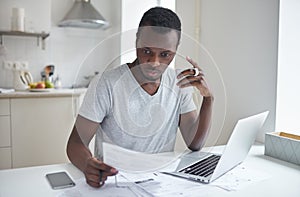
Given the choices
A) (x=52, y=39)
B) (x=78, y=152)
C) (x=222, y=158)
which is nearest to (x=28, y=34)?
(x=52, y=39)

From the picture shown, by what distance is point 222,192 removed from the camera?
80 centimetres

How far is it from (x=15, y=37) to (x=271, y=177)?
262 cm

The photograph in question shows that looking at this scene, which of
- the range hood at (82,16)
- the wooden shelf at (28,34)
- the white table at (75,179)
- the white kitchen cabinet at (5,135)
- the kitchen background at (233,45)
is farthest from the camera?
the range hood at (82,16)

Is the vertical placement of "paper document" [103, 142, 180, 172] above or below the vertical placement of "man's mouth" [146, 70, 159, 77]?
below

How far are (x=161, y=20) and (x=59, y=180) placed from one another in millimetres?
497

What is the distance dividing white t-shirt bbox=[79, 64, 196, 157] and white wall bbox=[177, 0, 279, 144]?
49 centimetres

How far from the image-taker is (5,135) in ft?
7.38

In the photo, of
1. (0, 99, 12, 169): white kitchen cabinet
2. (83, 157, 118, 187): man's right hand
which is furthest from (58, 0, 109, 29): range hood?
(83, 157, 118, 187): man's right hand

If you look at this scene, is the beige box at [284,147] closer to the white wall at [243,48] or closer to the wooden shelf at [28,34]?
the white wall at [243,48]

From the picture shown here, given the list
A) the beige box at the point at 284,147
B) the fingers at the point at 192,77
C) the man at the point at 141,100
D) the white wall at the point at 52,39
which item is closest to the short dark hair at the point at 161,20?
the man at the point at 141,100

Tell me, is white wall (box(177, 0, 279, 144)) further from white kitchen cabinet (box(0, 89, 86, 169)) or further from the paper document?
white kitchen cabinet (box(0, 89, 86, 169))

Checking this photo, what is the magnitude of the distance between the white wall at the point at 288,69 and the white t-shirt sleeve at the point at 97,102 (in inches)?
32.1

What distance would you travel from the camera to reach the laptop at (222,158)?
0.86 meters

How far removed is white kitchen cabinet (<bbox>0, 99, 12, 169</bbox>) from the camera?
2236 mm
